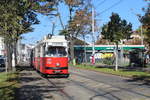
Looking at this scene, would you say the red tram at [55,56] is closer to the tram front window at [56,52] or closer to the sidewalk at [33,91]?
the tram front window at [56,52]

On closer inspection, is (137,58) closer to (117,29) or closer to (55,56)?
(117,29)

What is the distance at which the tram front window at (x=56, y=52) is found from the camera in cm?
2600

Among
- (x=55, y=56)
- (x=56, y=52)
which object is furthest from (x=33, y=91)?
(x=56, y=52)

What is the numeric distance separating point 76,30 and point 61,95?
2063 inches

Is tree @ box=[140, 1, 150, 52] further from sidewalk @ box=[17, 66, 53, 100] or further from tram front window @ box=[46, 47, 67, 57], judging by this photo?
sidewalk @ box=[17, 66, 53, 100]

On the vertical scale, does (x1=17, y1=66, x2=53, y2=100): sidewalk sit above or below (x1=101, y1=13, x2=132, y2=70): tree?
below

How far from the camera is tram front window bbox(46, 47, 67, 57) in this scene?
1024 inches

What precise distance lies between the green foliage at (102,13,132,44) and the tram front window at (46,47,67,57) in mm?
10592

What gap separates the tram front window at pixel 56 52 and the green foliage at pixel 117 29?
1059 cm

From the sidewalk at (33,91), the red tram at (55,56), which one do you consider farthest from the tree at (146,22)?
the sidewalk at (33,91)

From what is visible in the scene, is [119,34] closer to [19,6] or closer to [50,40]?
[50,40]

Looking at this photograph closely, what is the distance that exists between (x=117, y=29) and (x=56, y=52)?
12.0 meters

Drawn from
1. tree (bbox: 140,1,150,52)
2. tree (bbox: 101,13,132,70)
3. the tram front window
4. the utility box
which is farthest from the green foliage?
the utility box

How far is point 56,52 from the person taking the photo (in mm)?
26188
